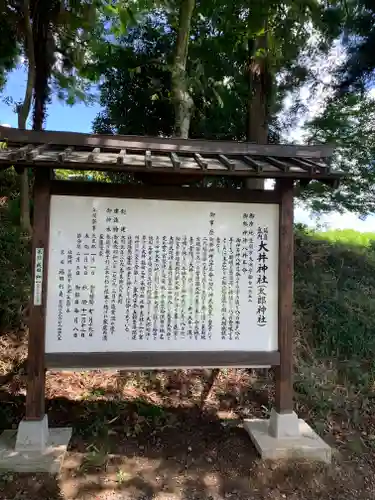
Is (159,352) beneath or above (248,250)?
beneath

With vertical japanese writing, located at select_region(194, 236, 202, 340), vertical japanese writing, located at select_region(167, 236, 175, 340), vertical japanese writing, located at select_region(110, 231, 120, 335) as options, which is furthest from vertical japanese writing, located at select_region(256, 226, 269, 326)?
vertical japanese writing, located at select_region(110, 231, 120, 335)

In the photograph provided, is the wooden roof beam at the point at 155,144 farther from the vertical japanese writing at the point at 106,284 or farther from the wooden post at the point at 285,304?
the vertical japanese writing at the point at 106,284

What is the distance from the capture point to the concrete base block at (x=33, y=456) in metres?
3.43

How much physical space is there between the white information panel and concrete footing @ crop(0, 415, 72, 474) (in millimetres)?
743

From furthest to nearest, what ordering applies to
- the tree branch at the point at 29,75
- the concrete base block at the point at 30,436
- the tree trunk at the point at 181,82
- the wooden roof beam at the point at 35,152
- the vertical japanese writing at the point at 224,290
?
the tree branch at the point at 29,75 < the tree trunk at the point at 181,82 < the vertical japanese writing at the point at 224,290 < the concrete base block at the point at 30,436 < the wooden roof beam at the point at 35,152

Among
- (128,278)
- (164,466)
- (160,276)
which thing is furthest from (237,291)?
(164,466)

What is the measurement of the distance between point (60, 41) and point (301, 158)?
21.3ft

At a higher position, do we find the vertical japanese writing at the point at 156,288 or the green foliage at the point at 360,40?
the green foliage at the point at 360,40

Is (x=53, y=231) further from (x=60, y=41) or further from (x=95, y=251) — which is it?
(x=60, y=41)

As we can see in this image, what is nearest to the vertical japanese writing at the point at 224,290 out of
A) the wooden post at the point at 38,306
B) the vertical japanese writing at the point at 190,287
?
the vertical japanese writing at the point at 190,287

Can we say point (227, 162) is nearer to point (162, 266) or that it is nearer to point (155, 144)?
point (155, 144)

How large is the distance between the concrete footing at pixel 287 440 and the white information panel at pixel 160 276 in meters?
0.75

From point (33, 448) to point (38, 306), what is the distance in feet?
4.16

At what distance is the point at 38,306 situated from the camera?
12.0 feet
